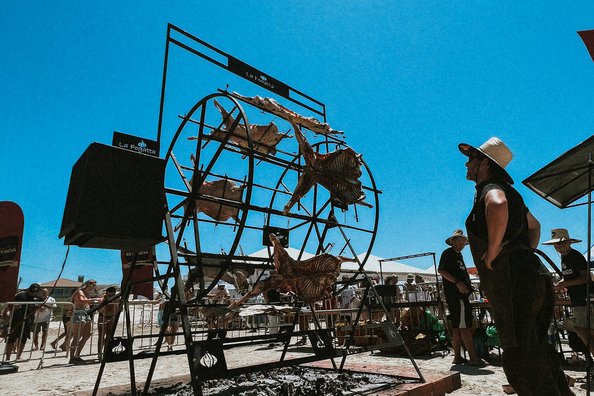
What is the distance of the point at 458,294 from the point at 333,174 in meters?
3.94

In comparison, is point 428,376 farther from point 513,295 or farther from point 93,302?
point 93,302

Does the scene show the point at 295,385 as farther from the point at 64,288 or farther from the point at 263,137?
the point at 64,288

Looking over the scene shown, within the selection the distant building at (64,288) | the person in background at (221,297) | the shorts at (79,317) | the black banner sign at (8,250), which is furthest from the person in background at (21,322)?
the distant building at (64,288)

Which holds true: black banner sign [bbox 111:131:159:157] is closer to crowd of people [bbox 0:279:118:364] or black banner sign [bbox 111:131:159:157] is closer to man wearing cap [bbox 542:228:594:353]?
man wearing cap [bbox 542:228:594:353]

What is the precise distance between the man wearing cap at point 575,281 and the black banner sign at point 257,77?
172 inches

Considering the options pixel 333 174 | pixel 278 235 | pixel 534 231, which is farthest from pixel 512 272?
pixel 278 235

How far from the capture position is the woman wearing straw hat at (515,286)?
2137 millimetres

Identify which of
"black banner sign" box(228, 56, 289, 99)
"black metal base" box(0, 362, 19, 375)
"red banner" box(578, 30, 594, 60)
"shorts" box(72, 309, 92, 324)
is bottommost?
"black metal base" box(0, 362, 19, 375)

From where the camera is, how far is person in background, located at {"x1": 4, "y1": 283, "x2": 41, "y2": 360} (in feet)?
28.2

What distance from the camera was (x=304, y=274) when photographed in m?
3.57

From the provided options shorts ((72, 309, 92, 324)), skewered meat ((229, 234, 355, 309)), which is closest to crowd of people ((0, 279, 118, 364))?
shorts ((72, 309, 92, 324))

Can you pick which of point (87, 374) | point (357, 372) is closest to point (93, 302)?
point (87, 374)

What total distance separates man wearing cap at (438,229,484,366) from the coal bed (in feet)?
9.21

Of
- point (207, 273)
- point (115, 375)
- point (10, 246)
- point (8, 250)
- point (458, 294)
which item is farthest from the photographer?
point (10, 246)
